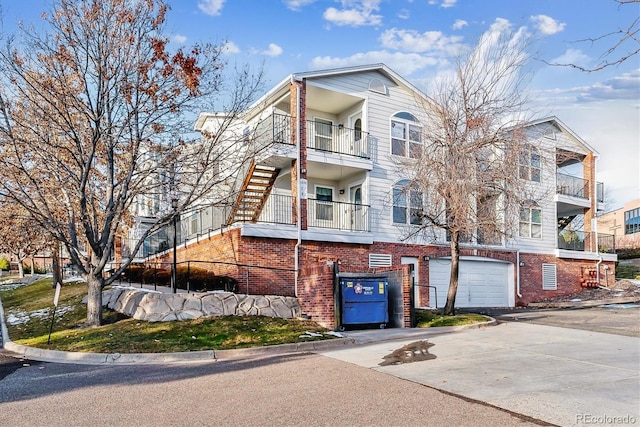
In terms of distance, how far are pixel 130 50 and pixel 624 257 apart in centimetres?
3679

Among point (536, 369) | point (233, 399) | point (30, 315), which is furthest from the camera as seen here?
point (30, 315)

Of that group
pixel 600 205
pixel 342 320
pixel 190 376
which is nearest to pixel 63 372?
pixel 190 376

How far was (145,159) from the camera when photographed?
14.7m

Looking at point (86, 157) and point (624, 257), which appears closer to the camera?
point (86, 157)

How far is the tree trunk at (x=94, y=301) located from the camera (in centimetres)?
1305

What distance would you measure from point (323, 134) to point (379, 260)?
18.2ft

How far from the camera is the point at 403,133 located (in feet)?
69.1

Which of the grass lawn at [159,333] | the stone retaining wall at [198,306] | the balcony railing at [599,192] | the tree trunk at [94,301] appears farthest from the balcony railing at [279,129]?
the balcony railing at [599,192]

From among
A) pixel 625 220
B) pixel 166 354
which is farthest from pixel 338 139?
pixel 625 220

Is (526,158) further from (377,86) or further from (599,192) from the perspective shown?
(599,192)

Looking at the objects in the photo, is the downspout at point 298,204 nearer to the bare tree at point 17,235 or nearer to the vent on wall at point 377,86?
the vent on wall at point 377,86

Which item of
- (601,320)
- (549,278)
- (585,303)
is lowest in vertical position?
(585,303)

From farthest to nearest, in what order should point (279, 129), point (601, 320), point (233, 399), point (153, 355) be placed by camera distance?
point (279, 129) < point (601, 320) < point (153, 355) < point (233, 399)

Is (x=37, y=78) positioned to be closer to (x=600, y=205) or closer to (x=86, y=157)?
Result: (x=86, y=157)
